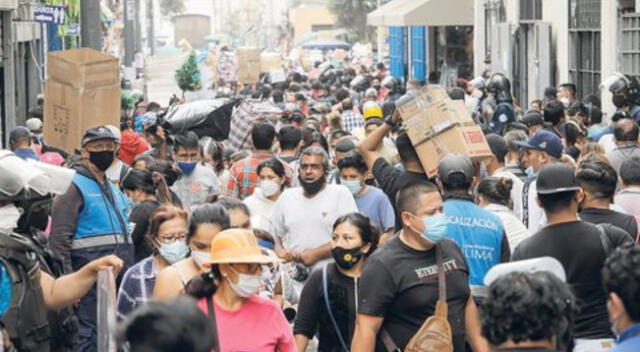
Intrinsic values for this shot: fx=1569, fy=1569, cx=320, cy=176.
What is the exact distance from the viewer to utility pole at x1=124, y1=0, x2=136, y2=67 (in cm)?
4541

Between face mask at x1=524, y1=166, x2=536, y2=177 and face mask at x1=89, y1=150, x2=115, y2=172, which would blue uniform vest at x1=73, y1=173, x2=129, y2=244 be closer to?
face mask at x1=89, y1=150, x2=115, y2=172

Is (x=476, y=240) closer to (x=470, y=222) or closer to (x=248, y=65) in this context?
(x=470, y=222)

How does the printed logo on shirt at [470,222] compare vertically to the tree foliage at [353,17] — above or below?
below

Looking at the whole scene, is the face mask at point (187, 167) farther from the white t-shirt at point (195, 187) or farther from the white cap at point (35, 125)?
the white cap at point (35, 125)

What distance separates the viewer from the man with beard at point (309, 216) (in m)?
10.5

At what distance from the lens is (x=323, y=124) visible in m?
22.5

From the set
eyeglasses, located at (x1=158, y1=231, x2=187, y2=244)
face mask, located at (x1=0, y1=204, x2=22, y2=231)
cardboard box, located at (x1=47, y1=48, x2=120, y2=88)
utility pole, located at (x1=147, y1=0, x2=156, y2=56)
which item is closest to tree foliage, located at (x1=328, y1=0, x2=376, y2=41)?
utility pole, located at (x1=147, y1=0, x2=156, y2=56)

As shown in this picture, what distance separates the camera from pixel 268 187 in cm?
1133

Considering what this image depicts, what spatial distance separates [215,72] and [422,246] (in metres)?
36.0

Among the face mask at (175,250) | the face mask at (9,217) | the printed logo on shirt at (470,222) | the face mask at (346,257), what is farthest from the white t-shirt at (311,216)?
the face mask at (9,217)

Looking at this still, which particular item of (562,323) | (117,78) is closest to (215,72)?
(117,78)

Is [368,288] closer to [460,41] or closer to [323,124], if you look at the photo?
[323,124]

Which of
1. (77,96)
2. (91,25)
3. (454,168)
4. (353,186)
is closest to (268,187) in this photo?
(353,186)

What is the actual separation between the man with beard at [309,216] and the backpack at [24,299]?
12.7 ft
